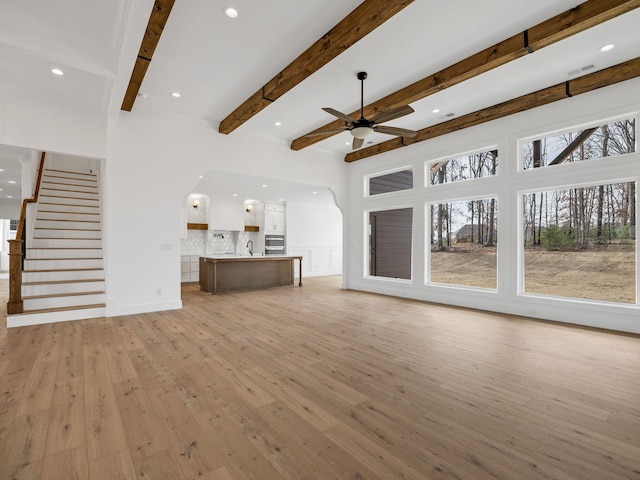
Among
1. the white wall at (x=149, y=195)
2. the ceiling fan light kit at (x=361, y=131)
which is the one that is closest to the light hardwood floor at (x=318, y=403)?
the white wall at (x=149, y=195)

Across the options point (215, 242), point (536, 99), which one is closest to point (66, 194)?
point (215, 242)

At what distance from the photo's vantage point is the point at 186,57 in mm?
3844

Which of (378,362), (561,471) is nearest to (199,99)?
(378,362)

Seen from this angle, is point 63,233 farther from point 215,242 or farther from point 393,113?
point 393,113

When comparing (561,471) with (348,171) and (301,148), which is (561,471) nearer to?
(301,148)

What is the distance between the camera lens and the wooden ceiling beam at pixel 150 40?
2799mm

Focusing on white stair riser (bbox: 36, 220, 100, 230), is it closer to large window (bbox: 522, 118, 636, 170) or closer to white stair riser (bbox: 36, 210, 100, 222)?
white stair riser (bbox: 36, 210, 100, 222)

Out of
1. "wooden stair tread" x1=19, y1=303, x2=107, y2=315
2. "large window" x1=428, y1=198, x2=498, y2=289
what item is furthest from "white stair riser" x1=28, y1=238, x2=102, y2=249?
"large window" x1=428, y1=198, x2=498, y2=289

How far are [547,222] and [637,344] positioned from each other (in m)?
2.07

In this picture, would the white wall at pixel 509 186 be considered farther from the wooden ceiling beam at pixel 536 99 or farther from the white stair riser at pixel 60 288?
the white stair riser at pixel 60 288

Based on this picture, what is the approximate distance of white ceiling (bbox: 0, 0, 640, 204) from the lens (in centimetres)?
304

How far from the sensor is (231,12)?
3.06 metres

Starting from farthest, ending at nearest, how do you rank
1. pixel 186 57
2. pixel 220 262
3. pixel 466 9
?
1. pixel 220 262
2. pixel 186 57
3. pixel 466 9

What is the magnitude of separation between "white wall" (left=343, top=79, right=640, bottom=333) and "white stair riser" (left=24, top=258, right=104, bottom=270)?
5.66m
